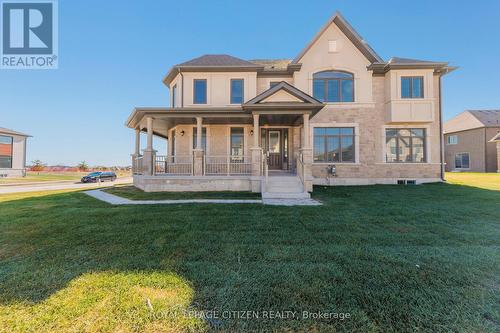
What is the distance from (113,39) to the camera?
17469 mm

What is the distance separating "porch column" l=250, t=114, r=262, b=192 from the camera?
33.1 ft

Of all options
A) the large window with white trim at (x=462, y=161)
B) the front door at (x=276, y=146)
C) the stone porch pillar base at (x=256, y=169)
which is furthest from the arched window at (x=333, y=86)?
the large window with white trim at (x=462, y=161)

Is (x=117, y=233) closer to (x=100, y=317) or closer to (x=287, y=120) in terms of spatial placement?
(x=100, y=317)

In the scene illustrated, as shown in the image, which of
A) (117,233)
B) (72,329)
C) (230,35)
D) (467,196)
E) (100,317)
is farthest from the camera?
(230,35)

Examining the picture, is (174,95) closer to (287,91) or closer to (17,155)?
(287,91)

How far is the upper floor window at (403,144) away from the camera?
13.1 metres

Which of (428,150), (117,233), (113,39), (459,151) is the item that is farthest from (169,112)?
(459,151)

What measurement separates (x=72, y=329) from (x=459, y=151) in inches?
1555

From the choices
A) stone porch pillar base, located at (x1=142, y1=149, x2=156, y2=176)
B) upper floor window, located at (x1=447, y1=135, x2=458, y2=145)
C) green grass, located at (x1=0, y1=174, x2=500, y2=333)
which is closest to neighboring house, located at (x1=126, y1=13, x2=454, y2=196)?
stone porch pillar base, located at (x1=142, y1=149, x2=156, y2=176)

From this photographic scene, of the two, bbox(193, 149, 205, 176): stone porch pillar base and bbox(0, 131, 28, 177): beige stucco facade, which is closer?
bbox(193, 149, 205, 176): stone porch pillar base

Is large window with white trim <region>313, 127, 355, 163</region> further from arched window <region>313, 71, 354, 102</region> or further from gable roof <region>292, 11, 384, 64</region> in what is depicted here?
gable roof <region>292, 11, 384, 64</region>

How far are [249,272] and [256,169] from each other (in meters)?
7.36

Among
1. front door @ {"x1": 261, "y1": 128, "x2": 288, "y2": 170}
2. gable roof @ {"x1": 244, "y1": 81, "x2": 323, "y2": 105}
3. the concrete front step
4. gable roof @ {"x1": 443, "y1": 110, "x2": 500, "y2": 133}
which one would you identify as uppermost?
gable roof @ {"x1": 443, "y1": 110, "x2": 500, "y2": 133}

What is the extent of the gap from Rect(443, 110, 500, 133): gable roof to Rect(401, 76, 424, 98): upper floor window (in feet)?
72.4
